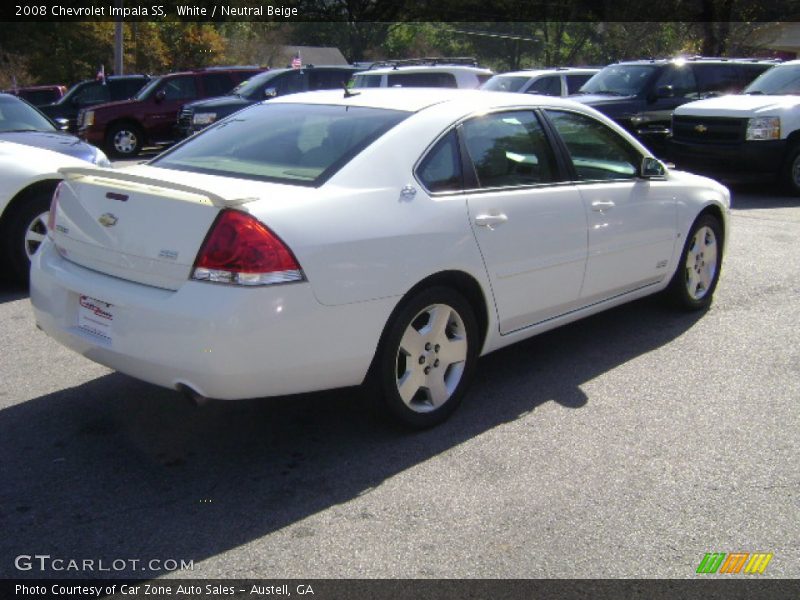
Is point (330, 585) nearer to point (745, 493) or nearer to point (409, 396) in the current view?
point (409, 396)

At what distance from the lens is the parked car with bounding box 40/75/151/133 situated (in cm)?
2191

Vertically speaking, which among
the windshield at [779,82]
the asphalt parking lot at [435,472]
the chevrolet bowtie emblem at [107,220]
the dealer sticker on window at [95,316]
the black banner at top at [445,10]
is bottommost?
the asphalt parking lot at [435,472]

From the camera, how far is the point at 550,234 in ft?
16.1

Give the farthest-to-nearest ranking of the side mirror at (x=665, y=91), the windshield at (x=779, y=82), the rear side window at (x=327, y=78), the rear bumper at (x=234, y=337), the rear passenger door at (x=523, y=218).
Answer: the rear side window at (x=327, y=78), the side mirror at (x=665, y=91), the windshield at (x=779, y=82), the rear passenger door at (x=523, y=218), the rear bumper at (x=234, y=337)

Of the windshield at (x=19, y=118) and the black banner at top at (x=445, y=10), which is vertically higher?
the black banner at top at (x=445, y=10)

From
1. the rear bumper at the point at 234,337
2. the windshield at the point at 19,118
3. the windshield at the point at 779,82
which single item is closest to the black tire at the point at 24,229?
the windshield at the point at 19,118

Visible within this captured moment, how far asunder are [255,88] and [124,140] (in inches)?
125

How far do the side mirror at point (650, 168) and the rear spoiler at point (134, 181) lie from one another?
291 centimetres

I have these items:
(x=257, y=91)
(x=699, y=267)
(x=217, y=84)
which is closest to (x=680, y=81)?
(x=257, y=91)

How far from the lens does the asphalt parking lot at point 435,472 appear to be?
11.0ft

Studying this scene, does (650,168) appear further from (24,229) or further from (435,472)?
(24,229)

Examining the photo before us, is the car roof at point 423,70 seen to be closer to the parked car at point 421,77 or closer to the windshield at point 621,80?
the parked car at point 421,77

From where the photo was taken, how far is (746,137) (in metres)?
12.4

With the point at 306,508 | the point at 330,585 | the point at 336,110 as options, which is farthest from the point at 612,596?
the point at 336,110
